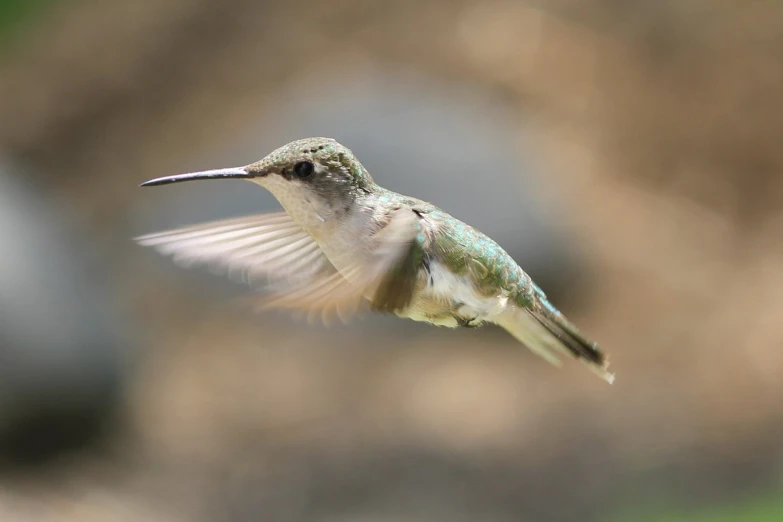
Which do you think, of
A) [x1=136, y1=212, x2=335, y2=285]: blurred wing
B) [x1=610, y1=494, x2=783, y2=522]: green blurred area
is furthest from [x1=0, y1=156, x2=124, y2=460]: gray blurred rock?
[x1=136, y1=212, x2=335, y2=285]: blurred wing

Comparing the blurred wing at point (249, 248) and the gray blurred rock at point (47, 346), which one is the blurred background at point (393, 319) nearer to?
the gray blurred rock at point (47, 346)

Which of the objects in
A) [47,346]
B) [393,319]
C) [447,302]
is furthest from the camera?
[393,319]

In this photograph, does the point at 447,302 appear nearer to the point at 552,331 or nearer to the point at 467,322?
the point at 467,322

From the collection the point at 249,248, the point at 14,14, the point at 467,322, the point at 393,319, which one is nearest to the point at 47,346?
the point at 14,14

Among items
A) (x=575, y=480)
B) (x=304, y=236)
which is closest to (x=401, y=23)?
(x=575, y=480)

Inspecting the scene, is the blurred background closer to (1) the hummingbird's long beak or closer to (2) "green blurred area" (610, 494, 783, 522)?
(2) "green blurred area" (610, 494, 783, 522)

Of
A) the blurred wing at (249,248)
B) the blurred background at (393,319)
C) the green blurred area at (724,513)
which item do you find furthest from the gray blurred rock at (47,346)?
the blurred wing at (249,248)

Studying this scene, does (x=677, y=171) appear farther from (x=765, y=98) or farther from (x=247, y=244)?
(x=247, y=244)
